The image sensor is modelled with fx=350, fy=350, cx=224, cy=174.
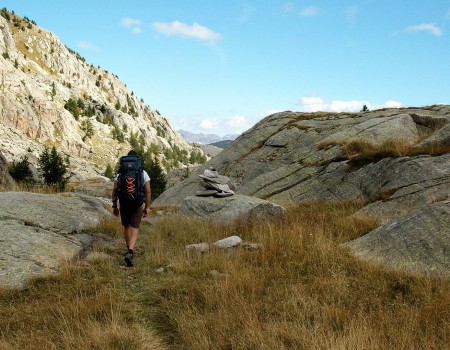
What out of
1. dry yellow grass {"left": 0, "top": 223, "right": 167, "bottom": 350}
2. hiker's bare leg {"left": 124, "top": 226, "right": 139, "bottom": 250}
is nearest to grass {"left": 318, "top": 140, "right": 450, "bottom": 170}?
hiker's bare leg {"left": 124, "top": 226, "right": 139, "bottom": 250}

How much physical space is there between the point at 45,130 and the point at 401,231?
190602mm

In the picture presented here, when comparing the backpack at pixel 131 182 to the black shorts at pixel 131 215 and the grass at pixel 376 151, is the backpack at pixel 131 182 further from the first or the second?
the grass at pixel 376 151

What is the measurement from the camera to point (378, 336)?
180 inches

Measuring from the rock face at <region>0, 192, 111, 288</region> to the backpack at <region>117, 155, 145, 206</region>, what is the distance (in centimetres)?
193

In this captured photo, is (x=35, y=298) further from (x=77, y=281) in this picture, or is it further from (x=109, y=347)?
(x=109, y=347)

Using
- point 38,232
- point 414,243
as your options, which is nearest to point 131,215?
point 38,232

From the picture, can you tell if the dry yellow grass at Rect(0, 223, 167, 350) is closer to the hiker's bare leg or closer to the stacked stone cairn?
the hiker's bare leg

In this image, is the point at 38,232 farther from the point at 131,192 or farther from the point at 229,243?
the point at 229,243

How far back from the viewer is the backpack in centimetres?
912

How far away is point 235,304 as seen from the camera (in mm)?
5738

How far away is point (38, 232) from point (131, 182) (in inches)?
120

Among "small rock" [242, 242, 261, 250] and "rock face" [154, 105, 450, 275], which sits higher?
"rock face" [154, 105, 450, 275]

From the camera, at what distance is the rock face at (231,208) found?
13.6m

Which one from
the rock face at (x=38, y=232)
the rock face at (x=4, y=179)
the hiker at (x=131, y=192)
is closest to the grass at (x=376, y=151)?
the hiker at (x=131, y=192)
